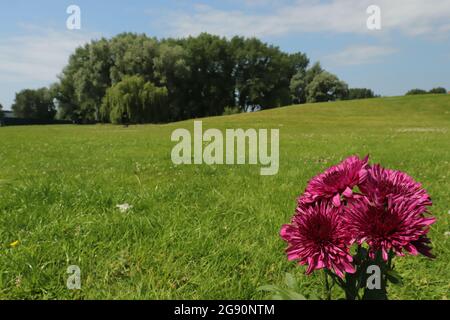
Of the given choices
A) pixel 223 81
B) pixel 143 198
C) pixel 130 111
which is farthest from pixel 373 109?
pixel 143 198

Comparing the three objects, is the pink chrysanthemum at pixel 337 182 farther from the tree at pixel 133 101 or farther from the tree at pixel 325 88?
the tree at pixel 325 88

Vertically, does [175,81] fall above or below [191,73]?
below

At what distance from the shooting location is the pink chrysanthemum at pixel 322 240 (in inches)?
71.1

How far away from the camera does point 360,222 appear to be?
1774mm

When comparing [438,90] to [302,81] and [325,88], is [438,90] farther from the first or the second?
[302,81]

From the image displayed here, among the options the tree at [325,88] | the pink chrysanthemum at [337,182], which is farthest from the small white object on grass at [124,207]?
the tree at [325,88]

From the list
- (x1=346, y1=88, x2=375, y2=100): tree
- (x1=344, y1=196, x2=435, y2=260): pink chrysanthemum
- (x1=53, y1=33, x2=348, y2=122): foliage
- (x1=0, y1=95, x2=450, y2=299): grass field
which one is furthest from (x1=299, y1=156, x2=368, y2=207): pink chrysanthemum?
(x1=346, y1=88, x2=375, y2=100): tree

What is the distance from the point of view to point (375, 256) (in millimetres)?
1974

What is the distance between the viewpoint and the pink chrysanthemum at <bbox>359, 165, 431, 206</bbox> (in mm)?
1790

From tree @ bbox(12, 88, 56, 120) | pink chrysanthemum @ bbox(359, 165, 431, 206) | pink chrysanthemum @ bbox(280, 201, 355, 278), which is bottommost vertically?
pink chrysanthemum @ bbox(280, 201, 355, 278)

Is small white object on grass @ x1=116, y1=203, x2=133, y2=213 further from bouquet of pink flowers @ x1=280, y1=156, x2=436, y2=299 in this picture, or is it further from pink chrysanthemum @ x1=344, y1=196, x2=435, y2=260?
pink chrysanthemum @ x1=344, y1=196, x2=435, y2=260

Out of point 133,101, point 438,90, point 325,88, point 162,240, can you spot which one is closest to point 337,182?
point 162,240

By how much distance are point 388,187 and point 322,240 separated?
0.41m

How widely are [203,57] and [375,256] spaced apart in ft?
318
